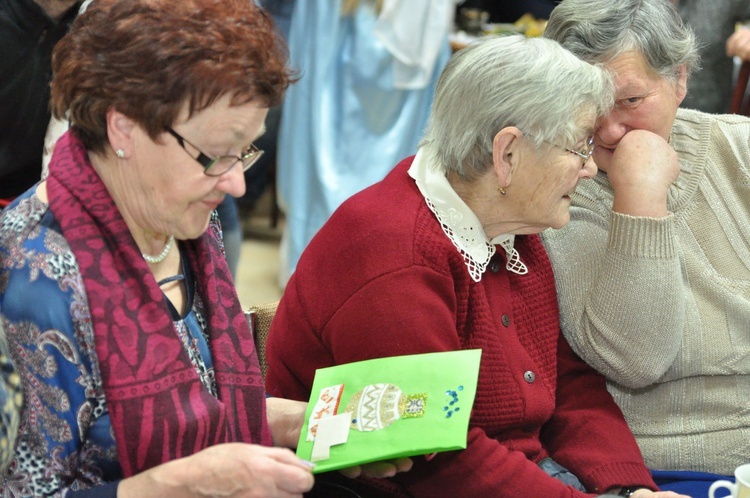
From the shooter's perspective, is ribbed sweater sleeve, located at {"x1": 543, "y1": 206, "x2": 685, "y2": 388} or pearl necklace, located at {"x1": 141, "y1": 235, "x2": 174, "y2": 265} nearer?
pearl necklace, located at {"x1": 141, "y1": 235, "x2": 174, "y2": 265}

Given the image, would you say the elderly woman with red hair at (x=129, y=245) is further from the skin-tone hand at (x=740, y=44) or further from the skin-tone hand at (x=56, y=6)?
the skin-tone hand at (x=740, y=44)

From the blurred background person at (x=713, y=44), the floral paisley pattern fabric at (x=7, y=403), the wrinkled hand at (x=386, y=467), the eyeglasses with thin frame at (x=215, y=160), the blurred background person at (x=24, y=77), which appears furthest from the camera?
the blurred background person at (x=713, y=44)

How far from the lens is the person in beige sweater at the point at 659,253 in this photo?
6.77 feet

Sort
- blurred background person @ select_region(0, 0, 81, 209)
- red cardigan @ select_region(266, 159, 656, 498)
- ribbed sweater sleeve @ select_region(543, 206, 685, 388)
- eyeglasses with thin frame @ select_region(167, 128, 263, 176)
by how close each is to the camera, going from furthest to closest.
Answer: blurred background person @ select_region(0, 0, 81, 209)
ribbed sweater sleeve @ select_region(543, 206, 685, 388)
red cardigan @ select_region(266, 159, 656, 498)
eyeglasses with thin frame @ select_region(167, 128, 263, 176)

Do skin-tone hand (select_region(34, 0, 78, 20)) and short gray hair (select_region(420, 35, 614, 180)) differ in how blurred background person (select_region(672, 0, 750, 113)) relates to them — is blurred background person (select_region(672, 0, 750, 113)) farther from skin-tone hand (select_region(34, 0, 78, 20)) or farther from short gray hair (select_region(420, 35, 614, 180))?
skin-tone hand (select_region(34, 0, 78, 20))

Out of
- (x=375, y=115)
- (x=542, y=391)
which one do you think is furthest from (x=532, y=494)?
(x=375, y=115)

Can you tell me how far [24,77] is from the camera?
2.82 meters

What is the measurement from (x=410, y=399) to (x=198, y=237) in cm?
50

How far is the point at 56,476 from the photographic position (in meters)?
1.48

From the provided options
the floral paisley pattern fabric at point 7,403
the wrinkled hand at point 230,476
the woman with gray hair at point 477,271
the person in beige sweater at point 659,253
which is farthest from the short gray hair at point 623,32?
the floral paisley pattern fabric at point 7,403

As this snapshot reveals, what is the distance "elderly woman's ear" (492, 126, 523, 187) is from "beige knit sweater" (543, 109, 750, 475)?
0.99 feet

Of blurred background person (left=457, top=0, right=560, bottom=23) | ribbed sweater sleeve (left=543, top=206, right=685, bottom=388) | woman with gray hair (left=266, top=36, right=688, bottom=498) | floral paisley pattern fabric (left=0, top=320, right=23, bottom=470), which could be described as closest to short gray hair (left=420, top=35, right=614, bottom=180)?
woman with gray hair (left=266, top=36, right=688, bottom=498)

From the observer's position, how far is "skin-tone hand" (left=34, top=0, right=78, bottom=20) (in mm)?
2793

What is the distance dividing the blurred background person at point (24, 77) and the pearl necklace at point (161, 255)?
3.97 feet
